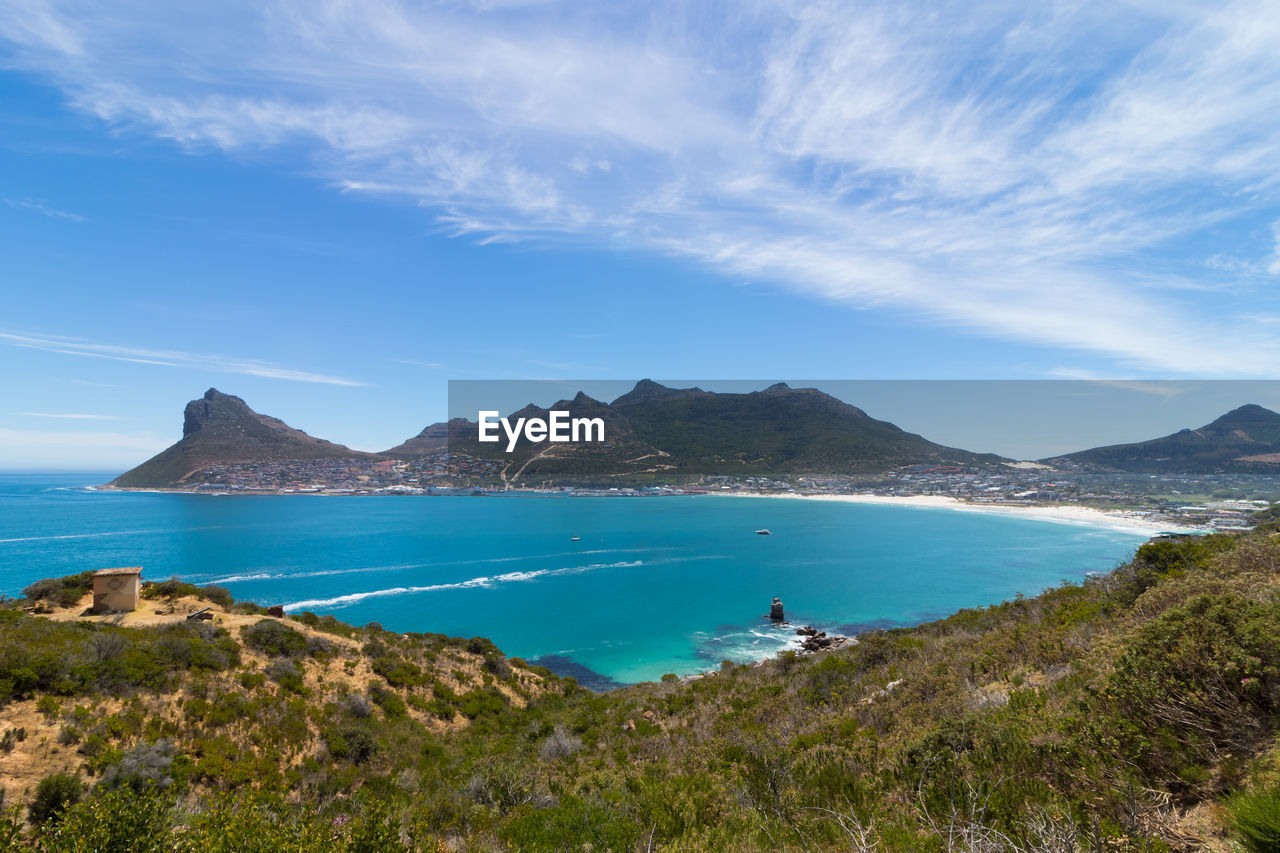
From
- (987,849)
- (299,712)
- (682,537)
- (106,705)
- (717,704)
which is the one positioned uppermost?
(987,849)

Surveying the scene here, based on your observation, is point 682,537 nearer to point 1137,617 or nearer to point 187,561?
point 187,561

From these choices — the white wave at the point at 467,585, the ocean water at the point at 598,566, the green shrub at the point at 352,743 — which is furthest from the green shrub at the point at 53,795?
the white wave at the point at 467,585

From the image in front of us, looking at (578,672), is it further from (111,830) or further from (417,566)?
(417,566)

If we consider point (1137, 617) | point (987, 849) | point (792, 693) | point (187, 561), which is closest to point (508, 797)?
point (987, 849)

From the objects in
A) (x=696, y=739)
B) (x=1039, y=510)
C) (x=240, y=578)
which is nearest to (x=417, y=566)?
(x=240, y=578)

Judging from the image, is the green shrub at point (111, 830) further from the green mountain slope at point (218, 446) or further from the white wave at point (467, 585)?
the green mountain slope at point (218, 446)

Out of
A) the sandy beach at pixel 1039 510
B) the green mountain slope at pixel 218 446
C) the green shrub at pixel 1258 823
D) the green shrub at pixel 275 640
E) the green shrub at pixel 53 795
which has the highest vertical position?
the green mountain slope at pixel 218 446

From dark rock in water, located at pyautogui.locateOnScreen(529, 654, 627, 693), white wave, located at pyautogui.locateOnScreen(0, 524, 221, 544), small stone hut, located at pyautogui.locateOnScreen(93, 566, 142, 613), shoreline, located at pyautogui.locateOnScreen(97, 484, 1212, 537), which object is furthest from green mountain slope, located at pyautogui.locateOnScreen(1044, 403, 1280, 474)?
white wave, located at pyautogui.locateOnScreen(0, 524, 221, 544)
